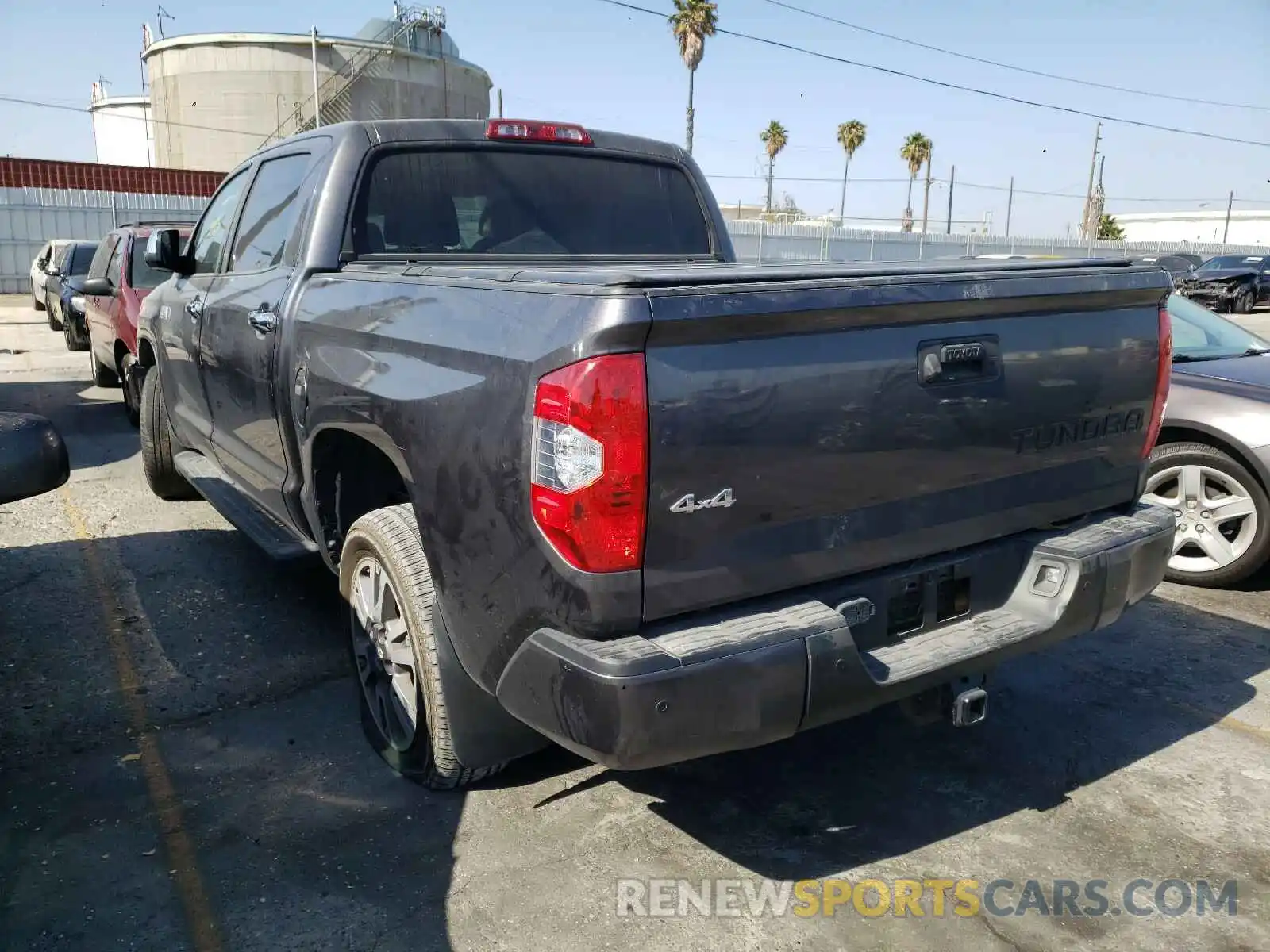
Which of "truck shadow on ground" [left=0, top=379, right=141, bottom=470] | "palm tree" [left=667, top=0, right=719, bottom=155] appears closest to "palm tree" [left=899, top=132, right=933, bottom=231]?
"palm tree" [left=667, top=0, right=719, bottom=155]

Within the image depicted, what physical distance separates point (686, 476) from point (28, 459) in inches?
80.5

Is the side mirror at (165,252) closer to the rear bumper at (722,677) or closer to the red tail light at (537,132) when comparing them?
the red tail light at (537,132)

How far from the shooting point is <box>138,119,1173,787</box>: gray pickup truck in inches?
88.7

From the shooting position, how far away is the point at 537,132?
172 inches

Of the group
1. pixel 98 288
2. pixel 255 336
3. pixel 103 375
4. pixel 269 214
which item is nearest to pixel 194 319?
pixel 269 214

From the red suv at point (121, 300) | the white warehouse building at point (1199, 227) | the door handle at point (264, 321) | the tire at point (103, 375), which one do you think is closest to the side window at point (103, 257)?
the red suv at point (121, 300)

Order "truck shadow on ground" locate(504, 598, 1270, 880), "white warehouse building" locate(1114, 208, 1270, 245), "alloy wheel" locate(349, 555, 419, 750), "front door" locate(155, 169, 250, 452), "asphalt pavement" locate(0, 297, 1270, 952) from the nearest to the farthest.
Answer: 1. "asphalt pavement" locate(0, 297, 1270, 952)
2. "truck shadow on ground" locate(504, 598, 1270, 880)
3. "alloy wheel" locate(349, 555, 419, 750)
4. "front door" locate(155, 169, 250, 452)
5. "white warehouse building" locate(1114, 208, 1270, 245)

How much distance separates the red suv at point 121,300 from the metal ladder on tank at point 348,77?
125 feet

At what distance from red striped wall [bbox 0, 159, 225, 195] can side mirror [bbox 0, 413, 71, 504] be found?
3074 cm

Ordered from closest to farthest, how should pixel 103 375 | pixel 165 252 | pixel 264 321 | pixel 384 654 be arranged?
pixel 384 654, pixel 264 321, pixel 165 252, pixel 103 375

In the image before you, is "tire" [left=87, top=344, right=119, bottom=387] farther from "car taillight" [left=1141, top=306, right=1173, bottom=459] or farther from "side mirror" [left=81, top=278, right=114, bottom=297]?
"car taillight" [left=1141, top=306, right=1173, bottom=459]

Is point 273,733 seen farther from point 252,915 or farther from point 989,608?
point 989,608

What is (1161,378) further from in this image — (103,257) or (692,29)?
(692,29)

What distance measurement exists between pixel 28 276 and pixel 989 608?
101 feet
